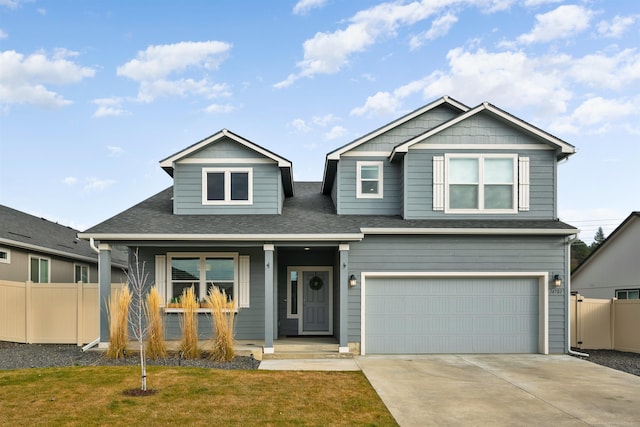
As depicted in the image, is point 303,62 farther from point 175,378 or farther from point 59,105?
point 175,378

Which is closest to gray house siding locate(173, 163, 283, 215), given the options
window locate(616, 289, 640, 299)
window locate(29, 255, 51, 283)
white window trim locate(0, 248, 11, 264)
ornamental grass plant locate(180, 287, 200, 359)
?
ornamental grass plant locate(180, 287, 200, 359)

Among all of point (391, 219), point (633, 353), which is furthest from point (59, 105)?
point (633, 353)

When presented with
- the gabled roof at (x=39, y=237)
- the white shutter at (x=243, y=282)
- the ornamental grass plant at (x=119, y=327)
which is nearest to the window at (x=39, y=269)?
the gabled roof at (x=39, y=237)

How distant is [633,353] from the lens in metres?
13.0

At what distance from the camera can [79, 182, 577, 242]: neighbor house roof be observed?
11531mm

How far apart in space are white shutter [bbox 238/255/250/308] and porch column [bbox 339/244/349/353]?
2.87 meters

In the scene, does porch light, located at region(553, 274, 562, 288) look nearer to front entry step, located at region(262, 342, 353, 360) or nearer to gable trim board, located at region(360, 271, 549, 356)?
gable trim board, located at region(360, 271, 549, 356)

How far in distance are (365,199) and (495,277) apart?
12.8 feet

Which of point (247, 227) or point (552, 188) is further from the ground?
point (552, 188)

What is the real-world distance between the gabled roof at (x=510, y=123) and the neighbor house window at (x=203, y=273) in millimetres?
5505

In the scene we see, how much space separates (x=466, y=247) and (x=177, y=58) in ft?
35.1

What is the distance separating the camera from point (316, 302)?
14.5 meters

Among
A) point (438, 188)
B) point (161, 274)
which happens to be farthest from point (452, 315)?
point (161, 274)

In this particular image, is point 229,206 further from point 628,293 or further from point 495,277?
point 628,293
